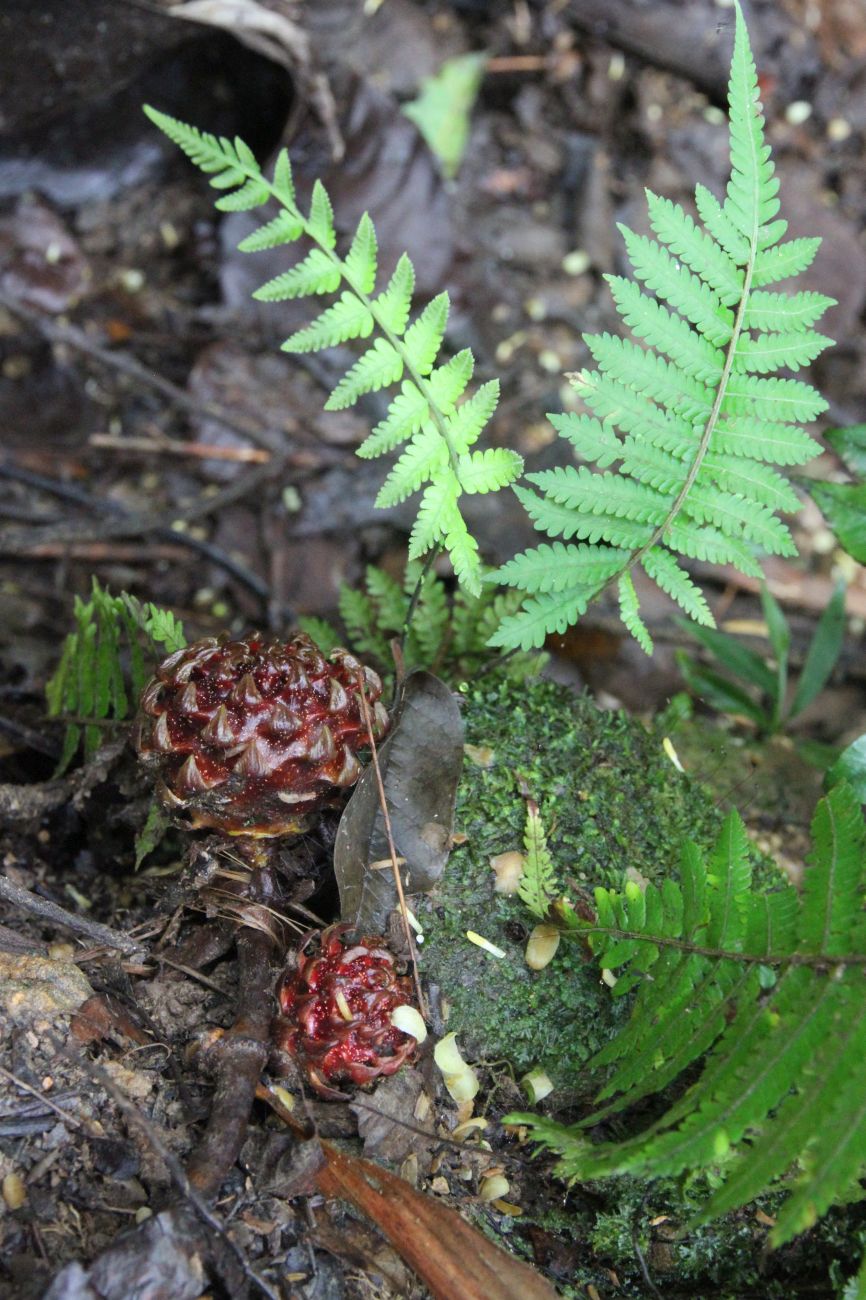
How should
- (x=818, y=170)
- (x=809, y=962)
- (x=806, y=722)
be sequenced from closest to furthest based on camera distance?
(x=809, y=962) → (x=806, y=722) → (x=818, y=170)

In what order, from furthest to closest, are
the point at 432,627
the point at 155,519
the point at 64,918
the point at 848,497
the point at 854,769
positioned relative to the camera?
1. the point at 155,519
2. the point at 432,627
3. the point at 848,497
4. the point at 854,769
5. the point at 64,918

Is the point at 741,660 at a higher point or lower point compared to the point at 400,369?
lower

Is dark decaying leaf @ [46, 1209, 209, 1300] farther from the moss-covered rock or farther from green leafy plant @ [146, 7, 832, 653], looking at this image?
green leafy plant @ [146, 7, 832, 653]

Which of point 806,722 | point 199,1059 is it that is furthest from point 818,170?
point 199,1059

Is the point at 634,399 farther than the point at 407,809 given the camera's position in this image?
Yes

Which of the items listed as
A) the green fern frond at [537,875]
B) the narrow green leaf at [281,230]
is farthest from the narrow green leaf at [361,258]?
the green fern frond at [537,875]

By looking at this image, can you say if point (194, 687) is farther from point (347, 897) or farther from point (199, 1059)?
point (199, 1059)

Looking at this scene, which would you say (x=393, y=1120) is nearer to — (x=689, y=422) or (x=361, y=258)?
(x=689, y=422)

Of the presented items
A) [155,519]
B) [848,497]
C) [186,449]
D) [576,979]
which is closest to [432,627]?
[576,979]
